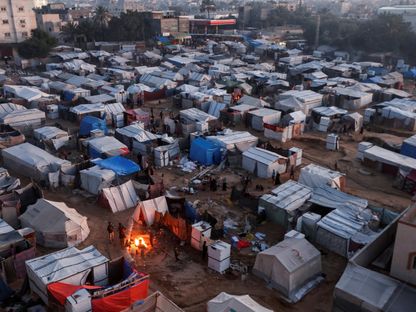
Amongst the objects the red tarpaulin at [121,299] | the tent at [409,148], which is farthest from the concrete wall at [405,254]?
the tent at [409,148]

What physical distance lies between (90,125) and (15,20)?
3701cm

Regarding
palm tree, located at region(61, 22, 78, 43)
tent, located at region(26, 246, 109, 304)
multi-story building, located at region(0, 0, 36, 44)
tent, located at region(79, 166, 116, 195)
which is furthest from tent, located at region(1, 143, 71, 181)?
palm tree, located at region(61, 22, 78, 43)

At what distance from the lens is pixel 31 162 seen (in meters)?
18.0

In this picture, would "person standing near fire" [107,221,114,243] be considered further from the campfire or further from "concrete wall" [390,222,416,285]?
"concrete wall" [390,222,416,285]

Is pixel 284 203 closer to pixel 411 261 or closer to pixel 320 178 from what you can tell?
pixel 320 178

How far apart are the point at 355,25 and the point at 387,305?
62744mm

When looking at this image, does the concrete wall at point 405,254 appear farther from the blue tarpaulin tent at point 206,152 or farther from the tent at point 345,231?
the blue tarpaulin tent at point 206,152

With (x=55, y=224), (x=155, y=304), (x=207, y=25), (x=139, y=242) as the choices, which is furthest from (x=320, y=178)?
(x=207, y=25)

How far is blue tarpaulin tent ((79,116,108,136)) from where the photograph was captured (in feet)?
76.1

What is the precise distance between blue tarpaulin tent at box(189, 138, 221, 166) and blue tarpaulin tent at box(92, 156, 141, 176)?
11.6 ft

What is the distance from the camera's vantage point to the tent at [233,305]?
963 centimetres

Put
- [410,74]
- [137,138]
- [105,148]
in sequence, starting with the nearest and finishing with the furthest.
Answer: [105,148] < [137,138] < [410,74]

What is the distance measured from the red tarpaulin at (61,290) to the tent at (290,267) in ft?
15.9

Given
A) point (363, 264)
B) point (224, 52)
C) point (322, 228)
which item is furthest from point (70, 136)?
point (224, 52)
